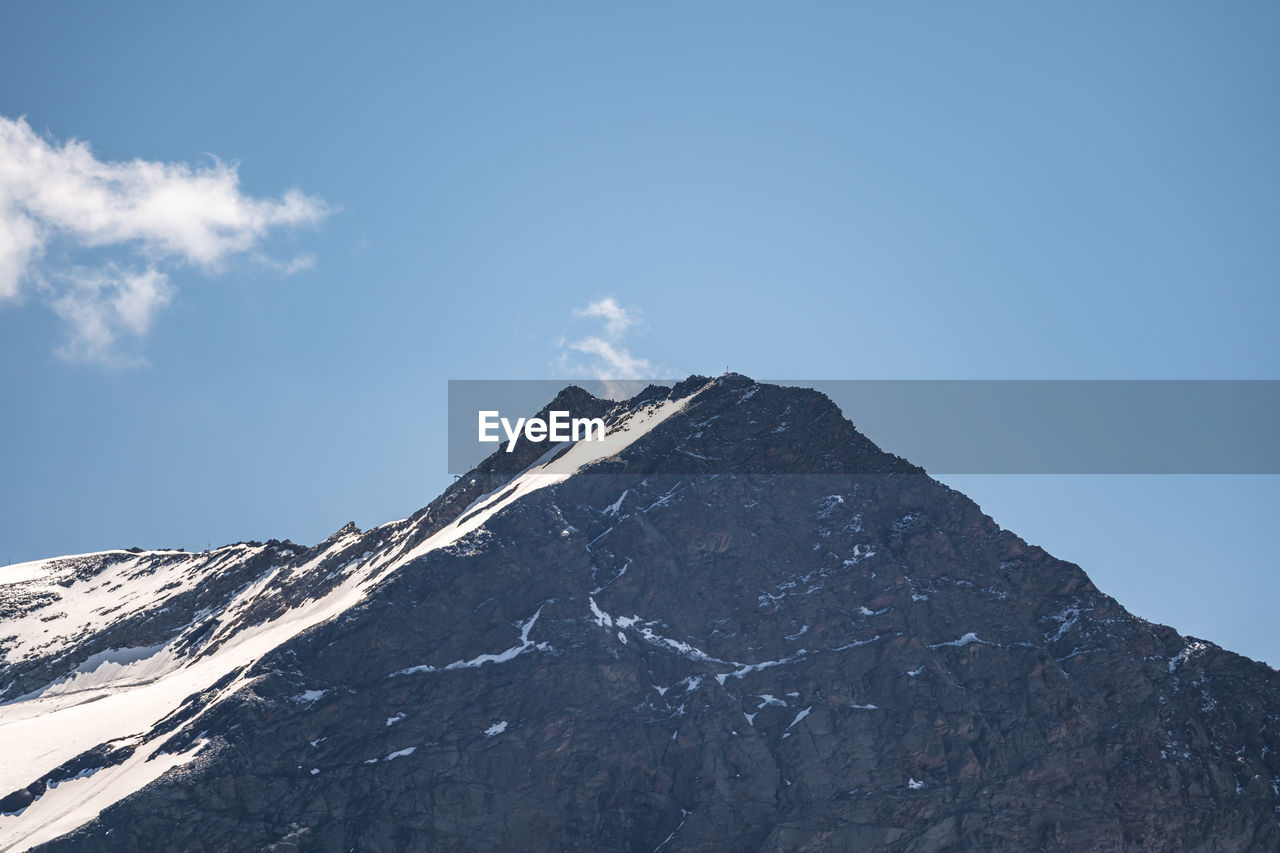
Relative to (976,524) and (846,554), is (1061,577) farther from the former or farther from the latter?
(846,554)

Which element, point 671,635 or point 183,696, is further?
point 183,696

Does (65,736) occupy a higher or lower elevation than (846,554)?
lower

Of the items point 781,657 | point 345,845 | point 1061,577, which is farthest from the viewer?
point 1061,577

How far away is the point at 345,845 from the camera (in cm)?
14350

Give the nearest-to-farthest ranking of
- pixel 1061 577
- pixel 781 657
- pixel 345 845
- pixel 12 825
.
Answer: pixel 345 845, pixel 12 825, pixel 781 657, pixel 1061 577

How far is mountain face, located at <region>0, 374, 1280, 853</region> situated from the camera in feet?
482

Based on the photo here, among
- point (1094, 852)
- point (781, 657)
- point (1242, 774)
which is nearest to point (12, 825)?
point (781, 657)

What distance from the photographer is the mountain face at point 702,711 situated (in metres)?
147

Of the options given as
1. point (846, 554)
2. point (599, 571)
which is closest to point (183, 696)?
point (599, 571)

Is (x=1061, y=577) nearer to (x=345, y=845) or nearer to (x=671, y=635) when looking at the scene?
(x=671, y=635)

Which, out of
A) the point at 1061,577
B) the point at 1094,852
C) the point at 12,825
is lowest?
the point at 1094,852

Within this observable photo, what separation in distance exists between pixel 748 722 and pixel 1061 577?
4836 cm

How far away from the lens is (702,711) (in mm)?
157250

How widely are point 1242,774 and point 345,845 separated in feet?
331
